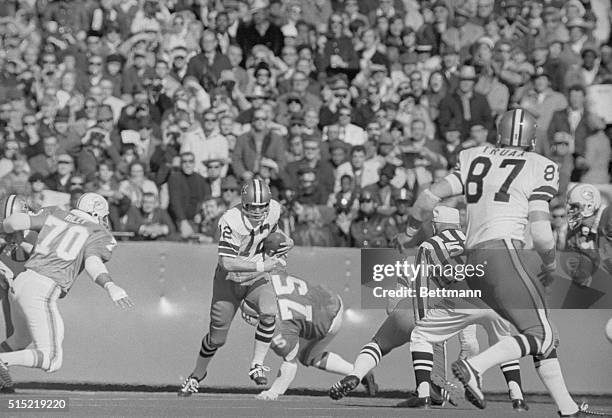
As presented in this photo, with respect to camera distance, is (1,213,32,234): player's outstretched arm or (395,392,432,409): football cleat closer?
(395,392,432,409): football cleat

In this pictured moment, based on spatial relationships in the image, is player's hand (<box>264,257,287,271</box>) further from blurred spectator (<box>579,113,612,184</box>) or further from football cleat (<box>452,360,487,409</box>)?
blurred spectator (<box>579,113,612,184</box>)

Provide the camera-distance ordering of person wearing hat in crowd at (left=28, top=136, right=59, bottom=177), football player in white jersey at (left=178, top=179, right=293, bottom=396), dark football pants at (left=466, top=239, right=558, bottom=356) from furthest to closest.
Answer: person wearing hat in crowd at (left=28, top=136, right=59, bottom=177) < football player in white jersey at (left=178, top=179, right=293, bottom=396) < dark football pants at (left=466, top=239, right=558, bottom=356)

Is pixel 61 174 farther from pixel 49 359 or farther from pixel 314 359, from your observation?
pixel 314 359

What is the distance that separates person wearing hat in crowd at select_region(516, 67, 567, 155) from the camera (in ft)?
56.6

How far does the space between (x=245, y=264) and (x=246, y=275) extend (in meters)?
0.10

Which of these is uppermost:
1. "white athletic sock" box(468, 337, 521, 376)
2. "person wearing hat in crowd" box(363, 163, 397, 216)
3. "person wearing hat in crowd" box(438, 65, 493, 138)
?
"person wearing hat in crowd" box(438, 65, 493, 138)

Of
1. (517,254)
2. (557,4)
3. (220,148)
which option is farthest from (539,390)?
(557,4)

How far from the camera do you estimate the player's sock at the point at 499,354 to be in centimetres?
1252

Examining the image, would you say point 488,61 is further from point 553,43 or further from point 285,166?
point 285,166

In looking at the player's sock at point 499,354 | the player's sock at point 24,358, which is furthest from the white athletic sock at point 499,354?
the player's sock at point 24,358

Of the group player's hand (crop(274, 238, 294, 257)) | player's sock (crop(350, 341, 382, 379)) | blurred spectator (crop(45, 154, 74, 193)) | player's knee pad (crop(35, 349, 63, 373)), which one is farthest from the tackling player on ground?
blurred spectator (crop(45, 154, 74, 193))

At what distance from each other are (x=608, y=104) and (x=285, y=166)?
3698 millimetres

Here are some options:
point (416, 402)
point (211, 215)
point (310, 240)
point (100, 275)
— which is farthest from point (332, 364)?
point (211, 215)

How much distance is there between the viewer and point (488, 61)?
18156mm
